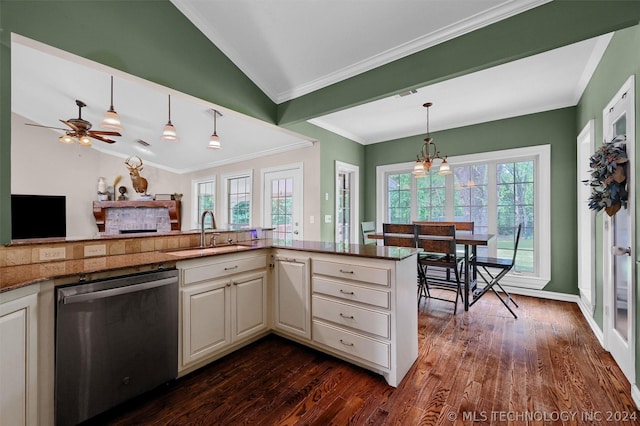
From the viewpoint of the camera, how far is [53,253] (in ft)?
5.74

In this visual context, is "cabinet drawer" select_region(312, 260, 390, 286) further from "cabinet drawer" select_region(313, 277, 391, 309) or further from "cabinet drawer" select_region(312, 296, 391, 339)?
"cabinet drawer" select_region(312, 296, 391, 339)

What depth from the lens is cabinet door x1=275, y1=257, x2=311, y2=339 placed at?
232cm

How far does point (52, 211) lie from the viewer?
4.73 meters

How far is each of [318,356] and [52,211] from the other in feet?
18.3

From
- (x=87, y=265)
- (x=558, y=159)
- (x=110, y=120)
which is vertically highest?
(x=110, y=120)

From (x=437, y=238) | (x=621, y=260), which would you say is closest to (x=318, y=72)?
(x=437, y=238)

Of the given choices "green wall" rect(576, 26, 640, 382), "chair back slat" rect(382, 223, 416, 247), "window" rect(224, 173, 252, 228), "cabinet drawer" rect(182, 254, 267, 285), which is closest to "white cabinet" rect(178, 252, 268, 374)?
"cabinet drawer" rect(182, 254, 267, 285)

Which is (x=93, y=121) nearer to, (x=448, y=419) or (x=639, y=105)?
(x=448, y=419)

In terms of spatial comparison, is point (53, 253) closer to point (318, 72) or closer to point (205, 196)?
point (318, 72)

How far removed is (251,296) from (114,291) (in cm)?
107

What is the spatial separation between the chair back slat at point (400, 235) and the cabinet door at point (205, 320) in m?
1.91

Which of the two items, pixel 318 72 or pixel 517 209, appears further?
pixel 517 209

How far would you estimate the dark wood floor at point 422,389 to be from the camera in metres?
1.58

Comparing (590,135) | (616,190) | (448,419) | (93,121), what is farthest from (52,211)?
(590,135)
